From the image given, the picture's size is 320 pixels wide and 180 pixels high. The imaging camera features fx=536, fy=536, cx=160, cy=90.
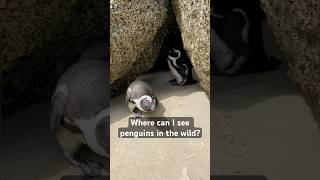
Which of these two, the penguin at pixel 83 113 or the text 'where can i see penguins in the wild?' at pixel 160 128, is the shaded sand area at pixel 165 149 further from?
the penguin at pixel 83 113

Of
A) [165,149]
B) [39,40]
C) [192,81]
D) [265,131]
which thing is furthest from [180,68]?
[39,40]

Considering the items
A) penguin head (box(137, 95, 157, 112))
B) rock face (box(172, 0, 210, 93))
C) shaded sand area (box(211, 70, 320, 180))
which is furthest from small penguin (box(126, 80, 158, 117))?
shaded sand area (box(211, 70, 320, 180))

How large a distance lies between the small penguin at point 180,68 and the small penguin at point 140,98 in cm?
7

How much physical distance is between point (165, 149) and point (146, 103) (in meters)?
0.11

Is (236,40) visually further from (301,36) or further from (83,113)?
(83,113)

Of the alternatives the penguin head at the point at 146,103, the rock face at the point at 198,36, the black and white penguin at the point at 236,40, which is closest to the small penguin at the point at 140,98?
the penguin head at the point at 146,103

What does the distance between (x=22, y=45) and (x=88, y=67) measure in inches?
7.6

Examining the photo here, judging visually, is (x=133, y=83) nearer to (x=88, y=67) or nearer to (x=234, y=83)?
(x=88, y=67)

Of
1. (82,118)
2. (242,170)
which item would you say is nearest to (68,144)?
(82,118)

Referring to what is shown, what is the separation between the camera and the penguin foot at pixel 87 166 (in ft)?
4.42

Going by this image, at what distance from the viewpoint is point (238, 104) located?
1.39m

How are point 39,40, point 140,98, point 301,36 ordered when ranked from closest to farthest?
point 140,98 → point 301,36 → point 39,40

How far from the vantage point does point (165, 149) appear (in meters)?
1.20

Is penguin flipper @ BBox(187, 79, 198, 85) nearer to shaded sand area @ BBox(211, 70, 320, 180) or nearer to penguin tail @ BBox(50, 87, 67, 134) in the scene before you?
shaded sand area @ BBox(211, 70, 320, 180)
